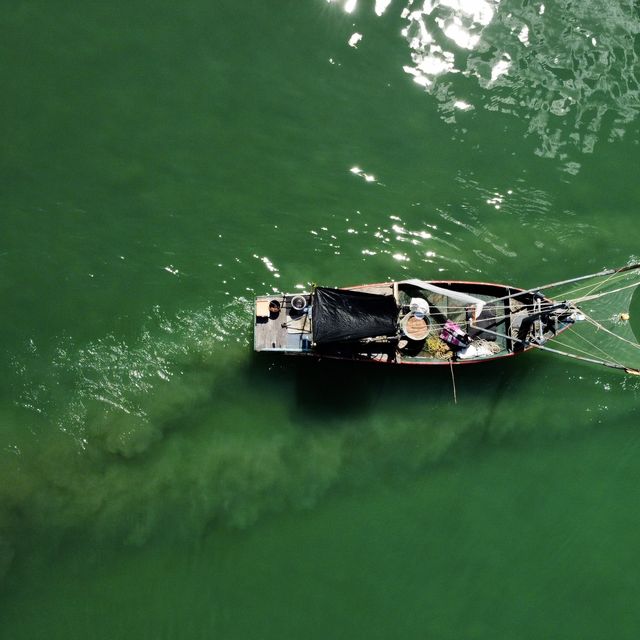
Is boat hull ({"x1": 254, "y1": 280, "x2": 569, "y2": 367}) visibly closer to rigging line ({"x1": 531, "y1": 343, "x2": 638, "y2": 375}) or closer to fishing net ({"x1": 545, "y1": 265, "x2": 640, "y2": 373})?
rigging line ({"x1": 531, "y1": 343, "x2": 638, "y2": 375})

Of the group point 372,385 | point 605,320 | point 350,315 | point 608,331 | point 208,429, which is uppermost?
point 350,315

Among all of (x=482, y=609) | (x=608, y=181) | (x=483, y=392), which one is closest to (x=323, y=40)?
(x=608, y=181)

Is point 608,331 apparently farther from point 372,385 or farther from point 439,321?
point 372,385

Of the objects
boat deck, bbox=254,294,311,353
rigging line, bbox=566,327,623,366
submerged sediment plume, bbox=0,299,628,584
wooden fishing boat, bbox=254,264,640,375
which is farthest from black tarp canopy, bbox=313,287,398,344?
rigging line, bbox=566,327,623,366

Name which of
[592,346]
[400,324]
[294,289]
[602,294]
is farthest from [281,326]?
[592,346]

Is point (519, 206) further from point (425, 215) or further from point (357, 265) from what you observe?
point (357, 265)

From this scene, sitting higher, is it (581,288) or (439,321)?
(581,288)
